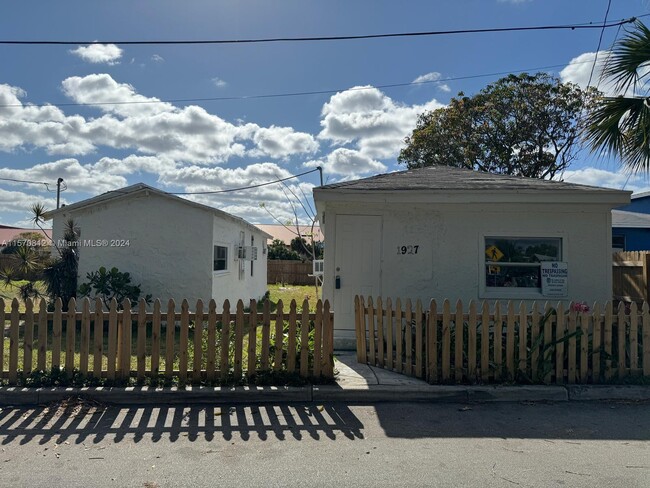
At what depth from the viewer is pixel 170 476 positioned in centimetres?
354

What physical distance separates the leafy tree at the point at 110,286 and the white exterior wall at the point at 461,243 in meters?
5.74

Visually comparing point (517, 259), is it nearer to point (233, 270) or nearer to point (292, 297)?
point (233, 270)

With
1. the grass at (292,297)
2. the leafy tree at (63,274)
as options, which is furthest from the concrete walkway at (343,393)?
the grass at (292,297)

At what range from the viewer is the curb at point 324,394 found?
16.9 ft

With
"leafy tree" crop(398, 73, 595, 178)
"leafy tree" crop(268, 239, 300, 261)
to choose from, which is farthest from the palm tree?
"leafy tree" crop(268, 239, 300, 261)

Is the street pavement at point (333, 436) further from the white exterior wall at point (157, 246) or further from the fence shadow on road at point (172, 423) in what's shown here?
the white exterior wall at point (157, 246)

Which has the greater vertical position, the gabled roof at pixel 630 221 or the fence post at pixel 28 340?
the gabled roof at pixel 630 221

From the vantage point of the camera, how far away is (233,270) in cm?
1419

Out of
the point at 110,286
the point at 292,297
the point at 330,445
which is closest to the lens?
the point at 330,445

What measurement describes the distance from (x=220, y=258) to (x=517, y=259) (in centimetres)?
797

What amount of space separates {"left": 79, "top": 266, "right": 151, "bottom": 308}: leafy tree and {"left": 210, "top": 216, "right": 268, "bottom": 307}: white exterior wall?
78.1 inches

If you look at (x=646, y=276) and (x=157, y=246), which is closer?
(x=646, y=276)

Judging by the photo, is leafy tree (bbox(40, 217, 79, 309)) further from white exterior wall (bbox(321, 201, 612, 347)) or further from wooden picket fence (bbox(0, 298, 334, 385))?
white exterior wall (bbox(321, 201, 612, 347))

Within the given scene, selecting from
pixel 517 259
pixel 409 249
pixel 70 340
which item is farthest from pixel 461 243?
pixel 70 340
